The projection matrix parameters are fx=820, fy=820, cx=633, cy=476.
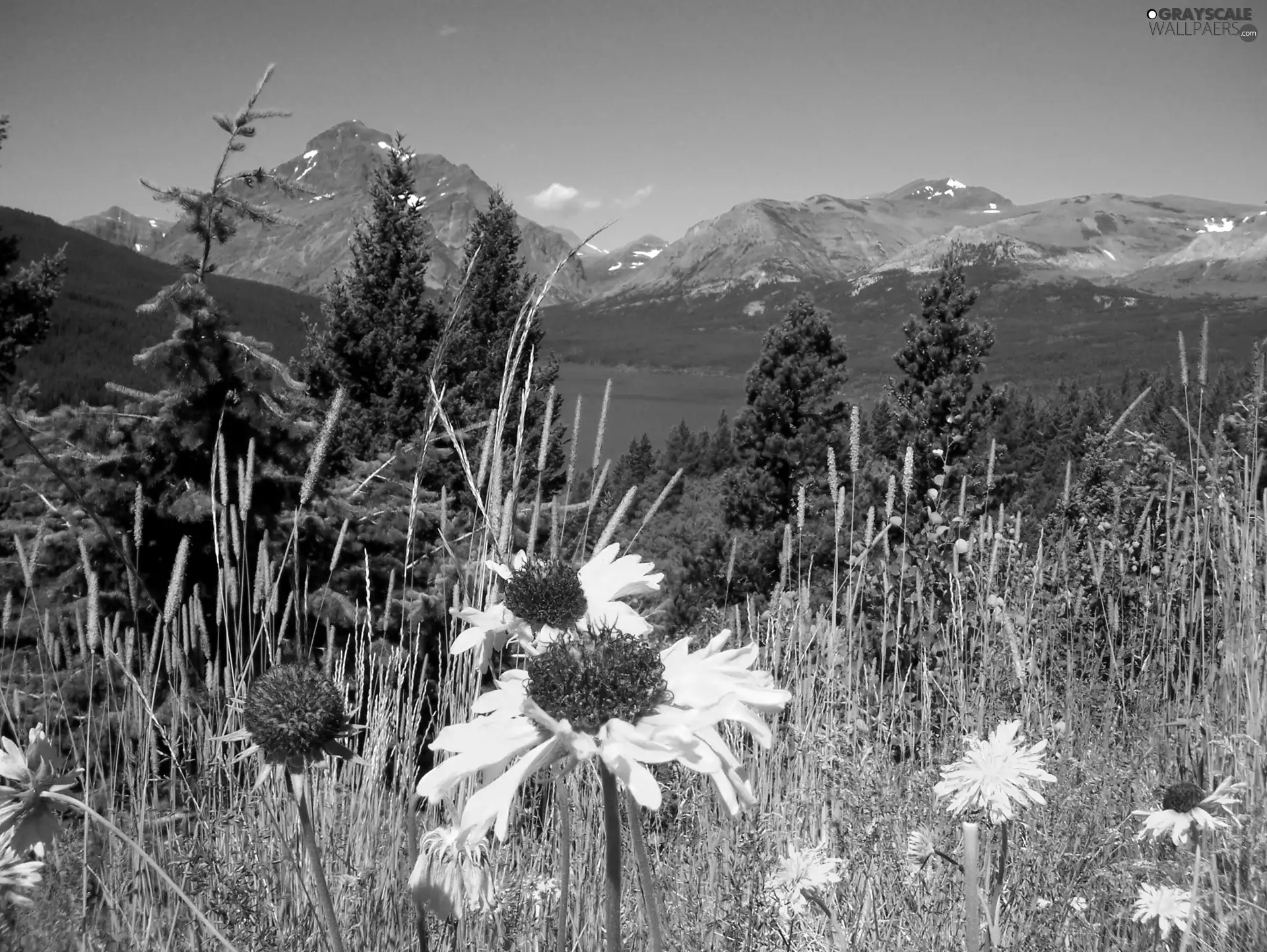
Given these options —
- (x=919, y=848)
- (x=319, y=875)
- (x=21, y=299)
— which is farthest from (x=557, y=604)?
(x=21, y=299)

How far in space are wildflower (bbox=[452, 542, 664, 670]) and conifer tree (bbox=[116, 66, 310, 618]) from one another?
346 cm

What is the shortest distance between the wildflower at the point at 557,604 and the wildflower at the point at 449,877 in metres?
0.23

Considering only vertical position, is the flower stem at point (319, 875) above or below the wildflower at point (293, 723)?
below

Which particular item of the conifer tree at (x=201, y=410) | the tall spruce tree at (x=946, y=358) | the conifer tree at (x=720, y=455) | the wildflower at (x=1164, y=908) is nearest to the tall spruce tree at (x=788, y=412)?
the tall spruce tree at (x=946, y=358)

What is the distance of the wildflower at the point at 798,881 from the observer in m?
1.25

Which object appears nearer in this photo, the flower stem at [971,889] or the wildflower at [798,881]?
the flower stem at [971,889]

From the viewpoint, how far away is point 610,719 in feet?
2.48

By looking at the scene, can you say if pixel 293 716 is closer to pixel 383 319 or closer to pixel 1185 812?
pixel 1185 812

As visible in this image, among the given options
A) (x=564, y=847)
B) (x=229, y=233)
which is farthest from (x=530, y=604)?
(x=229, y=233)

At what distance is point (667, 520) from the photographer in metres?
49.7

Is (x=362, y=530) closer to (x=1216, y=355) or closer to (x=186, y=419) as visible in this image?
(x=186, y=419)

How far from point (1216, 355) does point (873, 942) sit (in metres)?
168

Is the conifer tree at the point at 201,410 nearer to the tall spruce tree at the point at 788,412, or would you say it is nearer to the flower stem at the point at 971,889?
the flower stem at the point at 971,889

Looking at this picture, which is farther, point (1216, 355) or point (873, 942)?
point (1216, 355)
